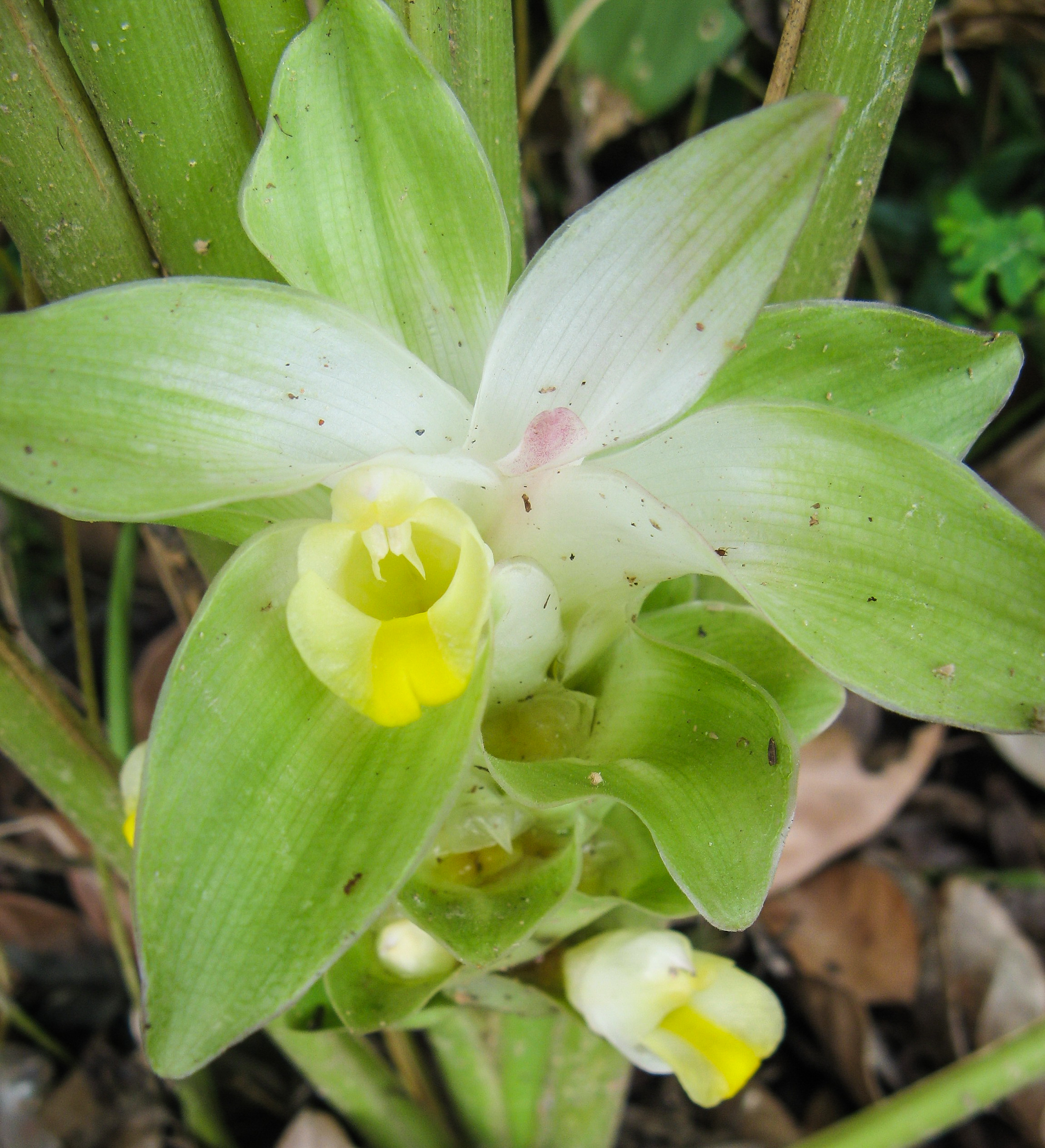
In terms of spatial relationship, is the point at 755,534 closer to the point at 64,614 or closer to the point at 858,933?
the point at 858,933

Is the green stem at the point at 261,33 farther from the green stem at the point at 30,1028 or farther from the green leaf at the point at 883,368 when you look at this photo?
the green stem at the point at 30,1028

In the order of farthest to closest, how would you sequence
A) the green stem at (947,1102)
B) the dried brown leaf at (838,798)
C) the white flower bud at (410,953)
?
1. the dried brown leaf at (838,798)
2. the green stem at (947,1102)
3. the white flower bud at (410,953)

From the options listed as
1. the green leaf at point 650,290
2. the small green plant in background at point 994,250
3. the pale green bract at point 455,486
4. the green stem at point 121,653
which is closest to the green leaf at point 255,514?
the pale green bract at point 455,486

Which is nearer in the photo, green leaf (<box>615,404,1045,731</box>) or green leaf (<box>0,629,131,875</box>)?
green leaf (<box>615,404,1045,731</box>)

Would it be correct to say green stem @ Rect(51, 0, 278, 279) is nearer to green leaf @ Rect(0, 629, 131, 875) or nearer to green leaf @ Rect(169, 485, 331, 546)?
green leaf @ Rect(169, 485, 331, 546)

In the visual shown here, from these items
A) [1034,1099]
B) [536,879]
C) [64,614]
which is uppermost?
[536,879]

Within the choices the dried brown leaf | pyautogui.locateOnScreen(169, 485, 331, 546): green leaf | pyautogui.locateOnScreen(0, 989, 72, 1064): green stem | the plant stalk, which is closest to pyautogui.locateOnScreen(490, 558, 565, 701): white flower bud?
pyautogui.locateOnScreen(169, 485, 331, 546): green leaf

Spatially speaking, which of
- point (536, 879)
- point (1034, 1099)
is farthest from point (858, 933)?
point (536, 879)
